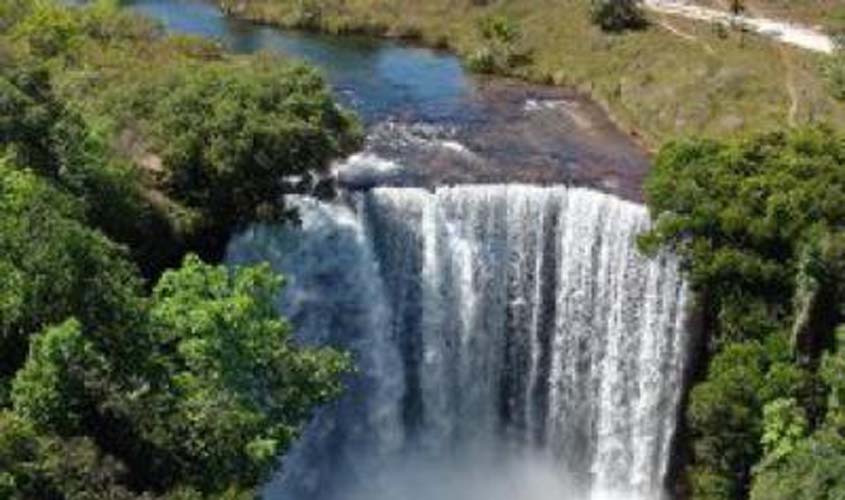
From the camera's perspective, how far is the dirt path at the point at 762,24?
195 ft

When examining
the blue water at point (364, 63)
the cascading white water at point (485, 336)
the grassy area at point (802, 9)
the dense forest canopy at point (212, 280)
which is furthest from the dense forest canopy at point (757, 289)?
the grassy area at point (802, 9)

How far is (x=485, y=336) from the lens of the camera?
42969 millimetres

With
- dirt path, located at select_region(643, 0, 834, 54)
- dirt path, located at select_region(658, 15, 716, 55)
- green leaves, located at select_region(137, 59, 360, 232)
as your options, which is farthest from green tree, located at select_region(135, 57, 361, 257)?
dirt path, located at select_region(643, 0, 834, 54)

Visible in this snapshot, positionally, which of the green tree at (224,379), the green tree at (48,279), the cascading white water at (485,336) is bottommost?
the cascading white water at (485,336)

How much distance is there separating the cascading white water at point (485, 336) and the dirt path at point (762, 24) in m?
20.3

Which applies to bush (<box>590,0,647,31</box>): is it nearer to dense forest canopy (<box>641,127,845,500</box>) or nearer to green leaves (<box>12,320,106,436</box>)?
dense forest canopy (<box>641,127,845,500</box>)

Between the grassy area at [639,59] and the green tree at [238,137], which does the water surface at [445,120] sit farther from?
the green tree at [238,137]

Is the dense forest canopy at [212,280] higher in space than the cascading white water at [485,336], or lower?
higher

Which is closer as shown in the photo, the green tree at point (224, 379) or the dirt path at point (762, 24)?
the green tree at point (224, 379)

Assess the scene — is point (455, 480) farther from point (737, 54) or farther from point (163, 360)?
point (737, 54)

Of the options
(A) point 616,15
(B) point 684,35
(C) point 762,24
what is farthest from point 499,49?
(C) point 762,24

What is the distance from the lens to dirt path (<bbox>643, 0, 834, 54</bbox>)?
195 ft

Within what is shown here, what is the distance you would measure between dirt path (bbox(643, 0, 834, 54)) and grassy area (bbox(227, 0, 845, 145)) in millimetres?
1280

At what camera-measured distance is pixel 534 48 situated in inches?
2406
